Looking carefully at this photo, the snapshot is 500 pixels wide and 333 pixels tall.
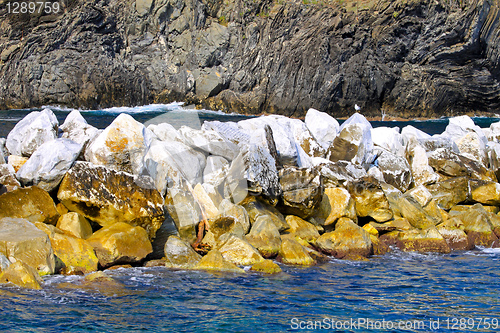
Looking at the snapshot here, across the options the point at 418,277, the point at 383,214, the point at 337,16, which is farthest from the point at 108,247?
the point at 337,16

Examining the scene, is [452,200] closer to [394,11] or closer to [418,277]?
[418,277]

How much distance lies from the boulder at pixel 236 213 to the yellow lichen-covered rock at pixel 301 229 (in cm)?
117

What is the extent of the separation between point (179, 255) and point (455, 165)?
9663 mm

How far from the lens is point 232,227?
8391mm

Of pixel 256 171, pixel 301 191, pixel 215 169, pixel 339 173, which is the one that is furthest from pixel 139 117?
pixel 301 191

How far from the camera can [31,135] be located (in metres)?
9.24

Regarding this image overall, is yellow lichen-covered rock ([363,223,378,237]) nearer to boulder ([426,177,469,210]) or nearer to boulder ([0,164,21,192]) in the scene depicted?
boulder ([426,177,469,210])

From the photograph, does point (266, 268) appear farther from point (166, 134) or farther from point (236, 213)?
point (166, 134)

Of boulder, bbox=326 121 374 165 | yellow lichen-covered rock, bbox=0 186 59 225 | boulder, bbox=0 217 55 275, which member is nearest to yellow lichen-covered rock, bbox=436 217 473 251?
boulder, bbox=326 121 374 165

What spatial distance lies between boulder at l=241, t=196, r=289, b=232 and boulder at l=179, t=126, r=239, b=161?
4.62ft

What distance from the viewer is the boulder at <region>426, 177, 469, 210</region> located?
11.8m

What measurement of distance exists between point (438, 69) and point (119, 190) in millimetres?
61244

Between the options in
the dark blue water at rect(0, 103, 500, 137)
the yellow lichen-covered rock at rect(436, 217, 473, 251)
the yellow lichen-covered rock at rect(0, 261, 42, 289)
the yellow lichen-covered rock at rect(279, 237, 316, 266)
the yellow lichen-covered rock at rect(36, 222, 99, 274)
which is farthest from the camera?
the dark blue water at rect(0, 103, 500, 137)

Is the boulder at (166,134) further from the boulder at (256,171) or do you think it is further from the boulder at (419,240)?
the boulder at (419,240)
